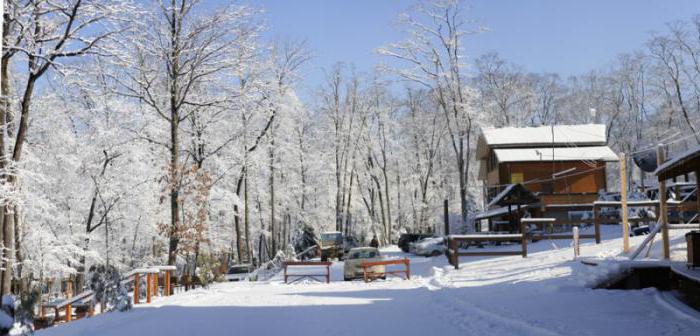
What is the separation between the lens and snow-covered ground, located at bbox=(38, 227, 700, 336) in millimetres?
10898

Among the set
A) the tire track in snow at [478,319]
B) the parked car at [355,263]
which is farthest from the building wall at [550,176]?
the tire track in snow at [478,319]

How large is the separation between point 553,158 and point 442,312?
36.0 meters

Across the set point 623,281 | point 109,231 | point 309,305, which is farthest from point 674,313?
point 109,231

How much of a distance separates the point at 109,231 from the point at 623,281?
35746 millimetres

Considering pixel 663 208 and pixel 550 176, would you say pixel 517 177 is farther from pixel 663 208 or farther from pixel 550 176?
pixel 663 208

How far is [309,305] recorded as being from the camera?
622 inches

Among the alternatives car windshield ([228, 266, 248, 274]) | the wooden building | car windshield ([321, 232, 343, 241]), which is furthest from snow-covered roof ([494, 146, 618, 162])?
car windshield ([228, 266, 248, 274])

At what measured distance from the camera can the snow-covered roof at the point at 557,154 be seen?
157ft

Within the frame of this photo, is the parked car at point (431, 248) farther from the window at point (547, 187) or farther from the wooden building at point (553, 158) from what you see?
the window at point (547, 187)

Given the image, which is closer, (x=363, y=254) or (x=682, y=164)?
(x=682, y=164)

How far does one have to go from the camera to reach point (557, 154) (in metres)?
49.2

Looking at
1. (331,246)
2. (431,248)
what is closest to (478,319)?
(431,248)

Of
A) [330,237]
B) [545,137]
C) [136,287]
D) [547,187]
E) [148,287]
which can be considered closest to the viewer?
[136,287]

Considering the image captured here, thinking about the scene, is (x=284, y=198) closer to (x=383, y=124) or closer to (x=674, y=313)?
(x=383, y=124)
